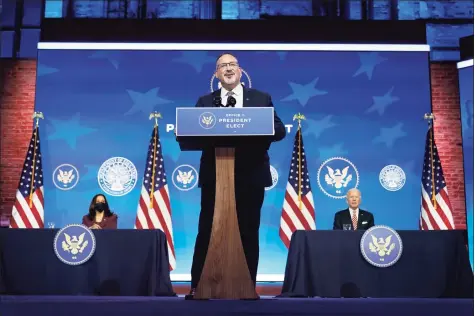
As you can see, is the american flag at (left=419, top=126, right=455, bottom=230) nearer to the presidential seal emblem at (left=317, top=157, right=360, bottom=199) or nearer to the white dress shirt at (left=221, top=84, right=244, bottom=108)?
the presidential seal emblem at (left=317, top=157, right=360, bottom=199)

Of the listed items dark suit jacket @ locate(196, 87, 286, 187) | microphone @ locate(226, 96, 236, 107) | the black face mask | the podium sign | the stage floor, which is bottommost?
the stage floor

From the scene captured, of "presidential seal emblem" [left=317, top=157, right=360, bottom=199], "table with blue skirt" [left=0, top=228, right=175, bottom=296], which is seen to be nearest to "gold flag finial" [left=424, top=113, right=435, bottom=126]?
"presidential seal emblem" [left=317, top=157, right=360, bottom=199]

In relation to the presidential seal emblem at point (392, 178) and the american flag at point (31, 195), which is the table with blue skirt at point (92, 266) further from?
the presidential seal emblem at point (392, 178)

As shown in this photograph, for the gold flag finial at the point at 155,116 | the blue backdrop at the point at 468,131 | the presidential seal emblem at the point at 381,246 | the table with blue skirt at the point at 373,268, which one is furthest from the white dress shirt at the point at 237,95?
the blue backdrop at the point at 468,131

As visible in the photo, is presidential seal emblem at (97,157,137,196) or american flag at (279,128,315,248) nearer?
american flag at (279,128,315,248)

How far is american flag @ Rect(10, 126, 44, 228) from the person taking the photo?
245 inches

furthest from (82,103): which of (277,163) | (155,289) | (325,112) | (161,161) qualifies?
(155,289)

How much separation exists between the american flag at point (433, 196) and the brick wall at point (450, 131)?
78 cm

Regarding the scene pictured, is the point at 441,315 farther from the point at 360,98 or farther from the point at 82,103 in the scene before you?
the point at 82,103

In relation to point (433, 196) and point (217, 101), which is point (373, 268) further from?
point (433, 196)

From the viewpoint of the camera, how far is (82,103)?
276 inches

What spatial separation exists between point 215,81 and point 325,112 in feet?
4.60

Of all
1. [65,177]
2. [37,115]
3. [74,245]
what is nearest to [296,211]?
[65,177]

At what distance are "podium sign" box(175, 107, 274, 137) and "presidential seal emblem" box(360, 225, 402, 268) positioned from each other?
3.84 ft
